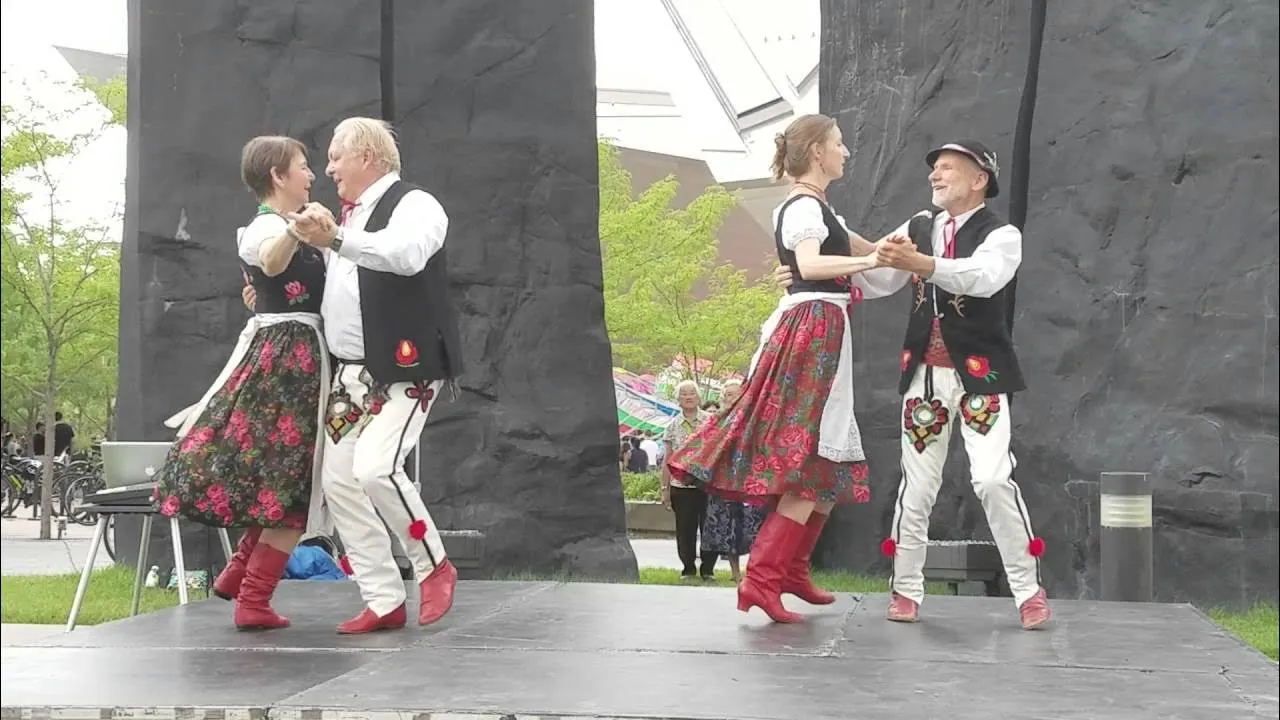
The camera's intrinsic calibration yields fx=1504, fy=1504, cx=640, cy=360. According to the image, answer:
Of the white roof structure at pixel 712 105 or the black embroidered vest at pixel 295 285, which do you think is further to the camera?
the white roof structure at pixel 712 105

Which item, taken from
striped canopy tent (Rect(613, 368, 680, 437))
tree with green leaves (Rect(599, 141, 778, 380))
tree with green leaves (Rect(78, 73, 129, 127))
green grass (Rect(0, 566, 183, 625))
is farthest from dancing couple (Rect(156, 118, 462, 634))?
striped canopy tent (Rect(613, 368, 680, 437))

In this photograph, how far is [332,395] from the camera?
16.3ft

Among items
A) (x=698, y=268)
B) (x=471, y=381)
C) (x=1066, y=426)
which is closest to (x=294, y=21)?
(x=471, y=381)

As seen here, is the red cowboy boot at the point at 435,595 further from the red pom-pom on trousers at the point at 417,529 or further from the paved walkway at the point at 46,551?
the paved walkway at the point at 46,551

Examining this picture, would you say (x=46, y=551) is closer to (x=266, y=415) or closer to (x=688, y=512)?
(x=688, y=512)

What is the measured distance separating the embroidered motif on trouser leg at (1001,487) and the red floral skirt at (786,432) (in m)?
0.40

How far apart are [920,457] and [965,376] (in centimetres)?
32

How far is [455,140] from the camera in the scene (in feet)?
30.3

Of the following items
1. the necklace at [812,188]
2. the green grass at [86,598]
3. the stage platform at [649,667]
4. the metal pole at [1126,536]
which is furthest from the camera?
the green grass at [86,598]

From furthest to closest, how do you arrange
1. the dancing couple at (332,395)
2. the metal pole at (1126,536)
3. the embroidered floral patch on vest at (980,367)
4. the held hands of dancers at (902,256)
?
the metal pole at (1126,536) < the embroidered floral patch on vest at (980,367) < the dancing couple at (332,395) < the held hands of dancers at (902,256)

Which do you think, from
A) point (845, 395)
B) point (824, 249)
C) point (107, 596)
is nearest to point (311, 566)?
point (107, 596)

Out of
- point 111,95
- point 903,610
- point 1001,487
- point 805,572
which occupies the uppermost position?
point 111,95

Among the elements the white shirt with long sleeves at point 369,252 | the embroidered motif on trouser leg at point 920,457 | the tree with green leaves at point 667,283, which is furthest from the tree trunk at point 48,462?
the embroidered motif on trouser leg at point 920,457

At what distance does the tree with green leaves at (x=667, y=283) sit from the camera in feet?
76.4
